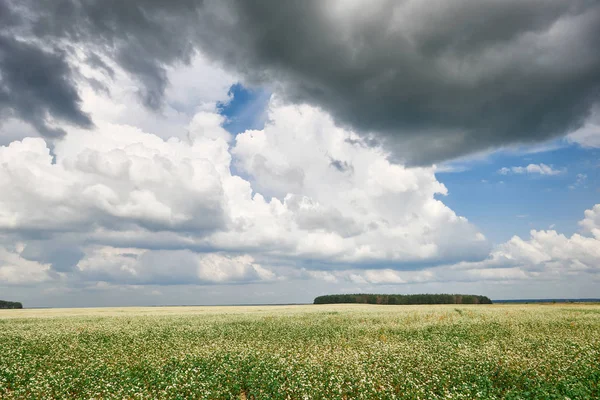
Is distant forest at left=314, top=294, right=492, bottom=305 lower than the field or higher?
lower

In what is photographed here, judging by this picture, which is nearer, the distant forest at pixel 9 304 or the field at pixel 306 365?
the field at pixel 306 365

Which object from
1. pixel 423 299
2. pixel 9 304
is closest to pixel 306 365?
pixel 423 299

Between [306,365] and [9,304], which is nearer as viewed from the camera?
[306,365]

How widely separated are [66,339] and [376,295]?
135384 millimetres

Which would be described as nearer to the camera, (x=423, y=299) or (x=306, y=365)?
(x=306, y=365)

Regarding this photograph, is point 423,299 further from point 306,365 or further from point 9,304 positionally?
point 9,304

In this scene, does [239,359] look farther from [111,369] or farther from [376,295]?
[376,295]

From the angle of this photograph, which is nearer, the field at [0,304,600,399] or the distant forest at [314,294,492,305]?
the field at [0,304,600,399]

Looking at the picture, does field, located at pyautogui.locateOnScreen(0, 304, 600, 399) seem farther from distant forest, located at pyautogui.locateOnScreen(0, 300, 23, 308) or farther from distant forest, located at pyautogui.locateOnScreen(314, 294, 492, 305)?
distant forest, located at pyautogui.locateOnScreen(0, 300, 23, 308)

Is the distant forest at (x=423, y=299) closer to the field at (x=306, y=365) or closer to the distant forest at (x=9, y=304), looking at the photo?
the field at (x=306, y=365)

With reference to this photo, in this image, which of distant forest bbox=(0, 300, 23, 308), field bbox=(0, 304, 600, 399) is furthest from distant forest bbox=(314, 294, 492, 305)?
distant forest bbox=(0, 300, 23, 308)

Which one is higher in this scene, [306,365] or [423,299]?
[306,365]

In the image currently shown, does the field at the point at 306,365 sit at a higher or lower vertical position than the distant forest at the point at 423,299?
higher

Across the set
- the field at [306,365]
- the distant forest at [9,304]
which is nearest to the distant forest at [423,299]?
the field at [306,365]
